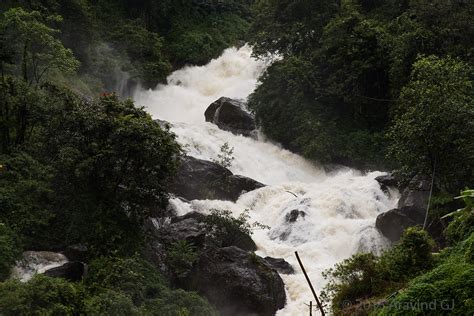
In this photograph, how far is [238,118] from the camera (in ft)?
105

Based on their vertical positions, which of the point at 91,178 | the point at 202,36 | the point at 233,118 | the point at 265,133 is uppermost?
the point at 202,36

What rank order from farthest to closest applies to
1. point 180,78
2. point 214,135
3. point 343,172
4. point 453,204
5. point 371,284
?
point 180,78 < point 214,135 < point 343,172 < point 453,204 < point 371,284

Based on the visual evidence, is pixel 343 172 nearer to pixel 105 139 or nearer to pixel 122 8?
pixel 105 139

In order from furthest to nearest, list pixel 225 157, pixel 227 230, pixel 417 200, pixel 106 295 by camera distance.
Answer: pixel 225 157 → pixel 417 200 → pixel 227 230 → pixel 106 295

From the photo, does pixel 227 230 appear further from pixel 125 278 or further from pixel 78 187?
pixel 125 278

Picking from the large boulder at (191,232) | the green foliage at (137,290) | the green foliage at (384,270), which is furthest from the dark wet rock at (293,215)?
the green foliage at (384,270)

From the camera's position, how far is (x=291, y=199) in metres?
23.8

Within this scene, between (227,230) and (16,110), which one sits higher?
(16,110)

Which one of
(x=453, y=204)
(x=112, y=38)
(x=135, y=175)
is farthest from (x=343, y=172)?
(x=112, y=38)

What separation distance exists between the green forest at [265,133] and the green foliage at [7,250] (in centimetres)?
4

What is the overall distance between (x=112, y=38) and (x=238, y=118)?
10774mm

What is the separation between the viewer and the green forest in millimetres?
12180

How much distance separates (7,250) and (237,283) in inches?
248

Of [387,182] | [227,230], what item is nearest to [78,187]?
[227,230]
